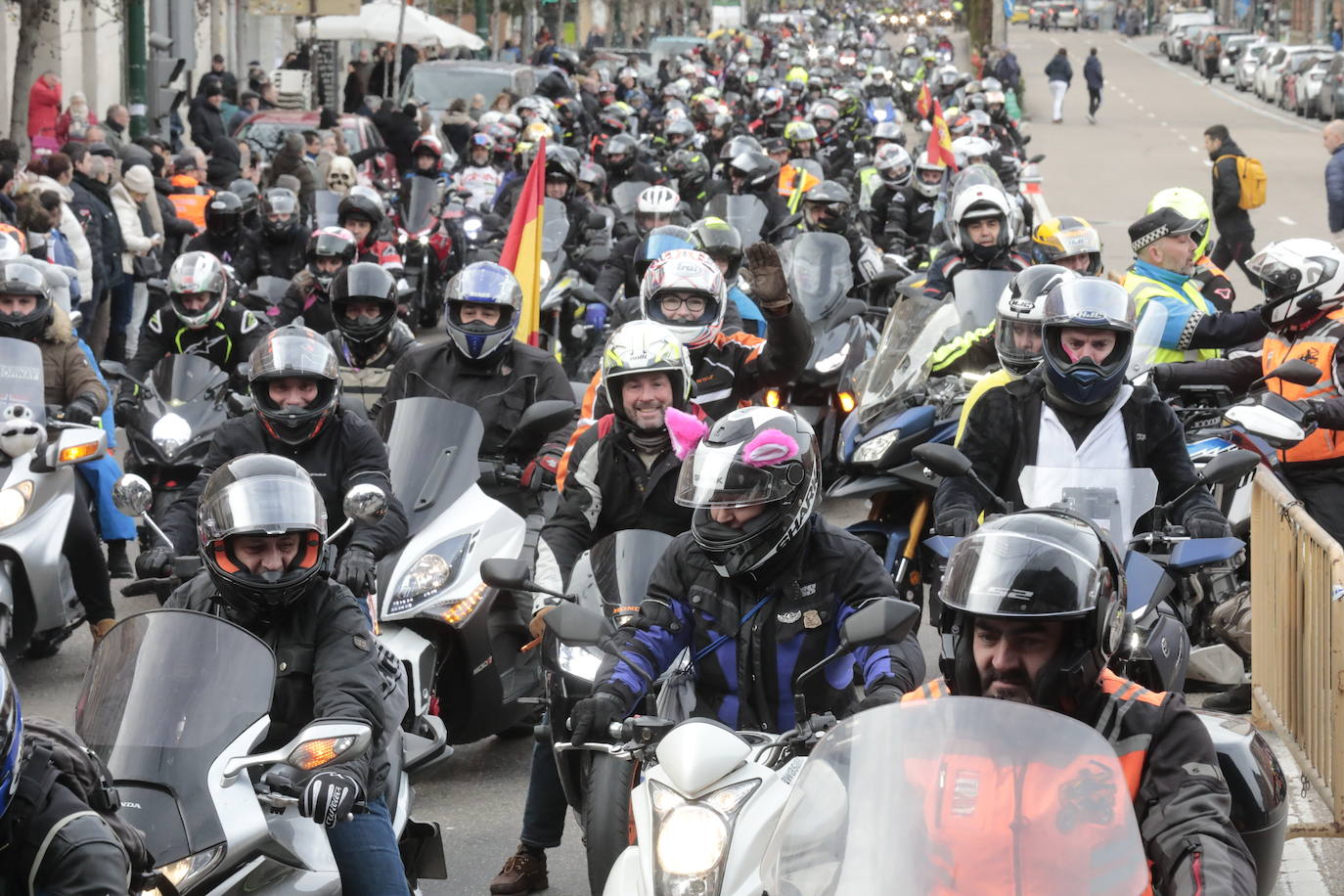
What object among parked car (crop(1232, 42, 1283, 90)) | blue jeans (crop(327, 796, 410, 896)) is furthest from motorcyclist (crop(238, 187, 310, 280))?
parked car (crop(1232, 42, 1283, 90))

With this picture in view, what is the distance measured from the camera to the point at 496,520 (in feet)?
24.8

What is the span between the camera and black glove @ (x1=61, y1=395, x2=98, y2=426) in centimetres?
909

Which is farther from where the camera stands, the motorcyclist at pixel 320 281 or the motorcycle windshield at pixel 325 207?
the motorcycle windshield at pixel 325 207

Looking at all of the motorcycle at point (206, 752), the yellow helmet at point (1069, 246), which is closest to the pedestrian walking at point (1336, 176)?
the yellow helmet at point (1069, 246)

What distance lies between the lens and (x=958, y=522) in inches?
255

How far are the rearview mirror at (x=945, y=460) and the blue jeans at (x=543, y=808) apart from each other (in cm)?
138

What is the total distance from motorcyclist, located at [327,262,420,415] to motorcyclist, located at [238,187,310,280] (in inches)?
173

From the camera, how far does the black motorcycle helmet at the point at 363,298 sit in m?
9.53

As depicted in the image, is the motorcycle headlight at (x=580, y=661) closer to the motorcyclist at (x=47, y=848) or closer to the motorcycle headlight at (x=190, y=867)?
the motorcycle headlight at (x=190, y=867)

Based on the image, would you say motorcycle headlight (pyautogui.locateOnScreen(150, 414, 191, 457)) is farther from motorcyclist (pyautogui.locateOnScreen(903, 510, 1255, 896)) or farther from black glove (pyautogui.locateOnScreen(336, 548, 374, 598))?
motorcyclist (pyautogui.locateOnScreen(903, 510, 1255, 896))

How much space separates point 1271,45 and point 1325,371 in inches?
2209

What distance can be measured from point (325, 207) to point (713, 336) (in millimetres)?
9362

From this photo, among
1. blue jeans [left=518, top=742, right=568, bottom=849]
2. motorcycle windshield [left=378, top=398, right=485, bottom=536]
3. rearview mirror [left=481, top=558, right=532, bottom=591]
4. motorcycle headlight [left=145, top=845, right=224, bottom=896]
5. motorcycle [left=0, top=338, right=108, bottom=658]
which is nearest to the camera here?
motorcycle headlight [left=145, top=845, right=224, bottom=896]

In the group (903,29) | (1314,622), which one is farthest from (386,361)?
(903,29)
